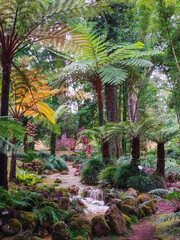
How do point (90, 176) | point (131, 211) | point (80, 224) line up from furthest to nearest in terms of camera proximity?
point (90, 176)
point (131, 211)
point (80, 224)

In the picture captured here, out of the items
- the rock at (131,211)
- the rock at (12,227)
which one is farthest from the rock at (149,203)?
the rock at (12,227)

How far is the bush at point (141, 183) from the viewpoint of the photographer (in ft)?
12.3

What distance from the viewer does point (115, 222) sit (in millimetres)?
2287

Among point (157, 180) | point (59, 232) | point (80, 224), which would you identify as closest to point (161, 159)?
point (157, 180)

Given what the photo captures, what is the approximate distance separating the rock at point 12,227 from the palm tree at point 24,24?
0.50 metres

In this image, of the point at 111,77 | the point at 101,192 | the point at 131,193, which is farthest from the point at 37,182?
the point at 111,77

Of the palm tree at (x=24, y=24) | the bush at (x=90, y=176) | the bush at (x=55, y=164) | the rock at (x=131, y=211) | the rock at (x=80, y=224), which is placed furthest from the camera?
the bush at (x=55, y=164)

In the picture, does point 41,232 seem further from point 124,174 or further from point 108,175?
point 108,175

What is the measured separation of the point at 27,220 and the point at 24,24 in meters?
2.12

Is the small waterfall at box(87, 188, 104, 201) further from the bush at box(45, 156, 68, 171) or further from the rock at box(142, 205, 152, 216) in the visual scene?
the bush at box(45, 156, 68, 171)

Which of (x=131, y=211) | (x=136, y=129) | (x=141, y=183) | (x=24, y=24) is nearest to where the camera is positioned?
(x=24, y=24)

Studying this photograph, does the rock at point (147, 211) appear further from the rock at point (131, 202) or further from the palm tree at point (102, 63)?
the palm tree at point (102, 63)

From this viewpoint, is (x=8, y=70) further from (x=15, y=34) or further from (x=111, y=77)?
(x=111, y=77)

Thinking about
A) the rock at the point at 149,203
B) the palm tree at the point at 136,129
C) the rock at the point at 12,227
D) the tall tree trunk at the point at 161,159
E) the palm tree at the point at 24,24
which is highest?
the palm tree at the point at 24,24
